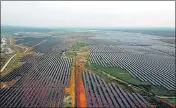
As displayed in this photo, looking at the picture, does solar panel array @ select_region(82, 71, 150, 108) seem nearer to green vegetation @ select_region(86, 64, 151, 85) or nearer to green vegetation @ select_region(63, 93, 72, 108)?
green vegetation @ select_region(63, 93, 72, 108)

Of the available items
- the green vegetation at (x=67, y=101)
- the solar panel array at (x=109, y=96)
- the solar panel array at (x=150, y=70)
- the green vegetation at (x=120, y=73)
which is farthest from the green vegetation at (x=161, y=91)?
the green vegetation at (x=67, y=101)

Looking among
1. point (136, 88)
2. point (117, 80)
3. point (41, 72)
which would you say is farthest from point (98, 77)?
point (41, 72)

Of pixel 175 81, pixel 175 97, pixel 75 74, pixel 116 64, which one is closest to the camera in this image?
pixel 175 97

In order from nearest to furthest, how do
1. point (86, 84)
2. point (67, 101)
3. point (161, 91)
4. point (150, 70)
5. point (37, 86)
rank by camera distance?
point (67, 101), point (161, 91), point (37, 86), point (86, 84), point (150, 70)

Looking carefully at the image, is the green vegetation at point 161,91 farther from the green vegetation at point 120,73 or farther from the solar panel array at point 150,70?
the green vegetation at point 120,73

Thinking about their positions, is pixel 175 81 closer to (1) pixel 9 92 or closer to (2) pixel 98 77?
(2) pixel 98 77

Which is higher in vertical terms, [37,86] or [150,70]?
[150,70]

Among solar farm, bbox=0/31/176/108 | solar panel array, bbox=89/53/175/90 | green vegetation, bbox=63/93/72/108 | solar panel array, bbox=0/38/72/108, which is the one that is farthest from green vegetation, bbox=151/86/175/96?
solar panel array, bbox=0/38/72/108

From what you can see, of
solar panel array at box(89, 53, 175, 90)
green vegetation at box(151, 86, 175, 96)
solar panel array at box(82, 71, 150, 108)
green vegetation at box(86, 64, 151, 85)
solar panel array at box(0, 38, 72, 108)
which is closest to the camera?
A: solar panel array at box(82, 71, 150, 108)

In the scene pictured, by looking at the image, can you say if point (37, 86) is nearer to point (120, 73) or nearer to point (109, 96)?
point (109, 96)

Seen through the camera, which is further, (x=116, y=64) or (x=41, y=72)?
(x=116, y=64)

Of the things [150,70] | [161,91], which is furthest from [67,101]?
[150,70]
